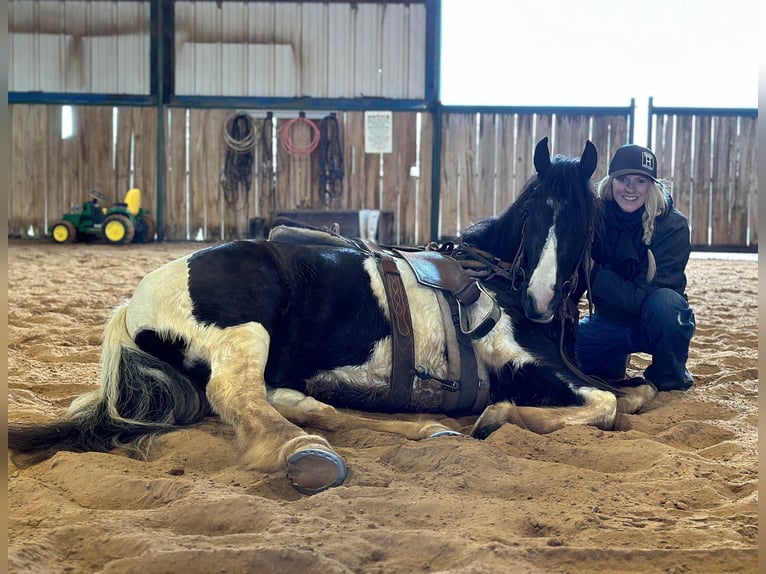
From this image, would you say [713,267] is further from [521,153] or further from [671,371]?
[671,371]

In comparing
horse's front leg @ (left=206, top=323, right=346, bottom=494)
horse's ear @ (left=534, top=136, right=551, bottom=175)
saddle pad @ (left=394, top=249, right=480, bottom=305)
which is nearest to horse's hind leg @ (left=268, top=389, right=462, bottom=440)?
horse's front leg @ (left=206, top=323, right=346, bottom=494)

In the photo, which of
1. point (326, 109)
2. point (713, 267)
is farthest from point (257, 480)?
point (326, 109)

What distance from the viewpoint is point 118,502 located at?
2.07m

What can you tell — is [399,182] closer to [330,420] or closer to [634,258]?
[634,258]

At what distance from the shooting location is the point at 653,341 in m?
3.75

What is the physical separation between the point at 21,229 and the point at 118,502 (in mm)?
13603

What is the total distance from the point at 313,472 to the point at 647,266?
2.32m

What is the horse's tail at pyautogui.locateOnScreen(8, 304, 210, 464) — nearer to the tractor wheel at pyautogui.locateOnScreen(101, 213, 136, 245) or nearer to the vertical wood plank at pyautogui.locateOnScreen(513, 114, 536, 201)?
the tractor wheel at pyautogui.locateOnScreen(101, 213, 136, 245)

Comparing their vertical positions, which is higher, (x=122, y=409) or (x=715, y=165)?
(x=715, y=165)

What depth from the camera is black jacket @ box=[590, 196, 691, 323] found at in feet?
12.2

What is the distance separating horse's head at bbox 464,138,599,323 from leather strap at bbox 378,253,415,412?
48 cm

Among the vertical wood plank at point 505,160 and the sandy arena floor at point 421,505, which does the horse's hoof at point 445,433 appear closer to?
the sandy arena floor at point 421,505


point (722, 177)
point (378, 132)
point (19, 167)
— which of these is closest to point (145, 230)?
point (19, 167)

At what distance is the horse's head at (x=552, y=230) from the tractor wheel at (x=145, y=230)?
37.5 feet
